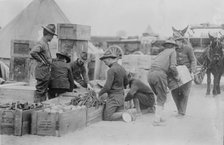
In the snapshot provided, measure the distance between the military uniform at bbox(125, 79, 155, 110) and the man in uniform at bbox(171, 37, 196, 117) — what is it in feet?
1.69

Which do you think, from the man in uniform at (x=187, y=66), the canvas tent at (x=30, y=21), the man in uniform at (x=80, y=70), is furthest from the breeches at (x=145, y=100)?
the canvas tent at (x=30, y=21)

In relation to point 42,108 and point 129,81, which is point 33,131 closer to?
point 42,108

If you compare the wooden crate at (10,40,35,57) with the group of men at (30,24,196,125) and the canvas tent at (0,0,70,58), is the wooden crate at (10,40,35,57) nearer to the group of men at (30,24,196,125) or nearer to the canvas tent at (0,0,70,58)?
the group of men at (30,24,196,125)

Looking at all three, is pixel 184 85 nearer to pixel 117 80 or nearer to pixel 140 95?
pixel 140 95

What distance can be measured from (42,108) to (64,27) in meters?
4.40

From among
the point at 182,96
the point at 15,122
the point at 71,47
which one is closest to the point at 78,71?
the point at 71,47

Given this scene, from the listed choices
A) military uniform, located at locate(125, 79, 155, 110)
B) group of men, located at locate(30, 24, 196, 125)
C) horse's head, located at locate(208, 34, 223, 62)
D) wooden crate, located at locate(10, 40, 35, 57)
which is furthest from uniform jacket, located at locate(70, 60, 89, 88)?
horse's head, located at locate(208, 34, 223, 62)

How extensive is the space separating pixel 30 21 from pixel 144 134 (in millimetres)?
11335

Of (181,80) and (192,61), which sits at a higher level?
(192,61)

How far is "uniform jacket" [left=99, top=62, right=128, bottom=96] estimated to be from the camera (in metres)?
7.27

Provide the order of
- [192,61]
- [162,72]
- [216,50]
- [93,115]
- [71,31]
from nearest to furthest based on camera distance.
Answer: [93,115], [162,72], [192,61], [71,31], [216,50]

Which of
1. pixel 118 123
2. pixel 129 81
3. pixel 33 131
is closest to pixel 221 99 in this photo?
pixel 129 81

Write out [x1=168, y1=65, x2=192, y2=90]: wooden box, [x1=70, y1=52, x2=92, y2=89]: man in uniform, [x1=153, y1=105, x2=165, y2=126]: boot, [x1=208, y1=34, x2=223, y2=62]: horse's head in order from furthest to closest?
1. [x1=208, y1=34, x2=223, y2=62]: horse's head
2. [x1=70, y1=52, x2=92, y2=89]: man in uniform
3. [x1=168, y1=65, x2=192, y2=90]: wooden box
4. [x1=153, y1=105, x2=165, y2=126]: boot

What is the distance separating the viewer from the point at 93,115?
697 centimetres
